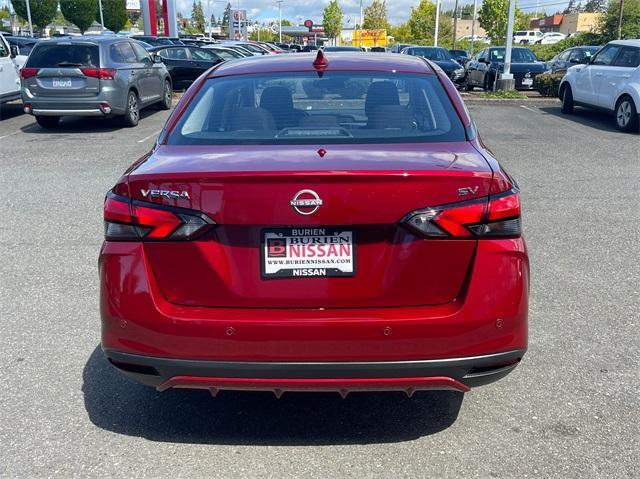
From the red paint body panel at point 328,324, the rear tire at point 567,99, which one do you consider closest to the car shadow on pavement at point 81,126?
the rear tire at point 567,99

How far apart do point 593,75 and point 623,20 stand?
30.9 meters

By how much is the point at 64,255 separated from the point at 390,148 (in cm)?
387

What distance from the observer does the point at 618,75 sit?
13.6 m

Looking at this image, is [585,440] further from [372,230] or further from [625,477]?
[372,230]

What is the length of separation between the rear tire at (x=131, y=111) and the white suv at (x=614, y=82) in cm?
971

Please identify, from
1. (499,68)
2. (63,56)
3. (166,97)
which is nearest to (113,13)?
(499,68)

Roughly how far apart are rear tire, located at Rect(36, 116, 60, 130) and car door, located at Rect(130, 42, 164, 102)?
6.74 ft

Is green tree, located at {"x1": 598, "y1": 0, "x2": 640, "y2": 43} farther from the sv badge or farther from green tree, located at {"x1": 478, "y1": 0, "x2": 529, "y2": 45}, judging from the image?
the sv badge

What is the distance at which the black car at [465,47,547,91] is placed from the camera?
21.7 m

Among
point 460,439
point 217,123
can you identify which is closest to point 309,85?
point 217,123

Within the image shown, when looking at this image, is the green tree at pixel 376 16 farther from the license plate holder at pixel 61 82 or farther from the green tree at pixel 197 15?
the license plate holder at pixel 61 82

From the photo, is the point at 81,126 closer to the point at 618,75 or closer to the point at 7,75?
the point at 7,75

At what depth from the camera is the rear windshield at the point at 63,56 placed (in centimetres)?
1286

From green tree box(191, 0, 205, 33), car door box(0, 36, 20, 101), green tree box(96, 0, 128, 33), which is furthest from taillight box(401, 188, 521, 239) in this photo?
green tree box(191, 0, 205, 33)
